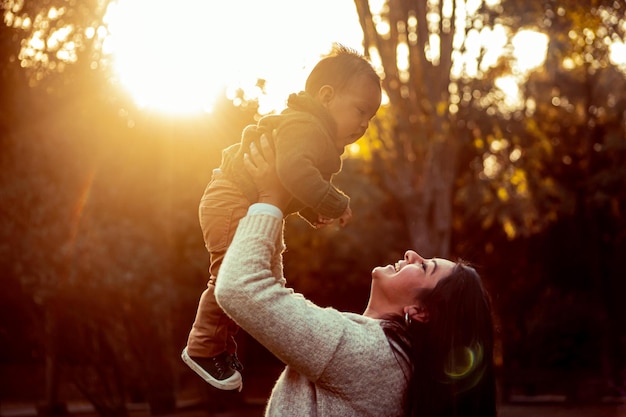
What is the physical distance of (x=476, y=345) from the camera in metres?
2.89

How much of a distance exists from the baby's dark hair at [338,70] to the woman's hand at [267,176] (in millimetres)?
408

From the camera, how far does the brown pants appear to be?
9.87 ft

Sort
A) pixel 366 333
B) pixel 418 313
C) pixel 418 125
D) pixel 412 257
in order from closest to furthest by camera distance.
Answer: pixel 366 333, pixel 418 313, pixel 412 257, pixel 418 125

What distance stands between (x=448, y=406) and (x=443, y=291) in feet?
1.19

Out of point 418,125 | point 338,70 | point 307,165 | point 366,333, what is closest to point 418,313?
point 366,333

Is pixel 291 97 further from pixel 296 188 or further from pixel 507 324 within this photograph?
pixel 507 324

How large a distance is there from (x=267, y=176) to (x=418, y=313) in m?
0.66

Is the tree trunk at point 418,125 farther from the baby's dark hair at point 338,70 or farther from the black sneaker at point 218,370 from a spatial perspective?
the black sneaker at point 218,370

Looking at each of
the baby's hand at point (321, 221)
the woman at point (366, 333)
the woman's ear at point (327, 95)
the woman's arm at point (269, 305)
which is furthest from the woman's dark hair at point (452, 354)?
the woman's ear at point (327, 95)

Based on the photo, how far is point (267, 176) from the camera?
9.51ft

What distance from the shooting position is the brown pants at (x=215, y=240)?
3008 mm

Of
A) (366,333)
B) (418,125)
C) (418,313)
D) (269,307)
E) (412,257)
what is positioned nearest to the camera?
(269,307)

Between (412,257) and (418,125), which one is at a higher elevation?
(418,125)

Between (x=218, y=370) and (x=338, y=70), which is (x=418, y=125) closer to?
(x=338, y=70)
